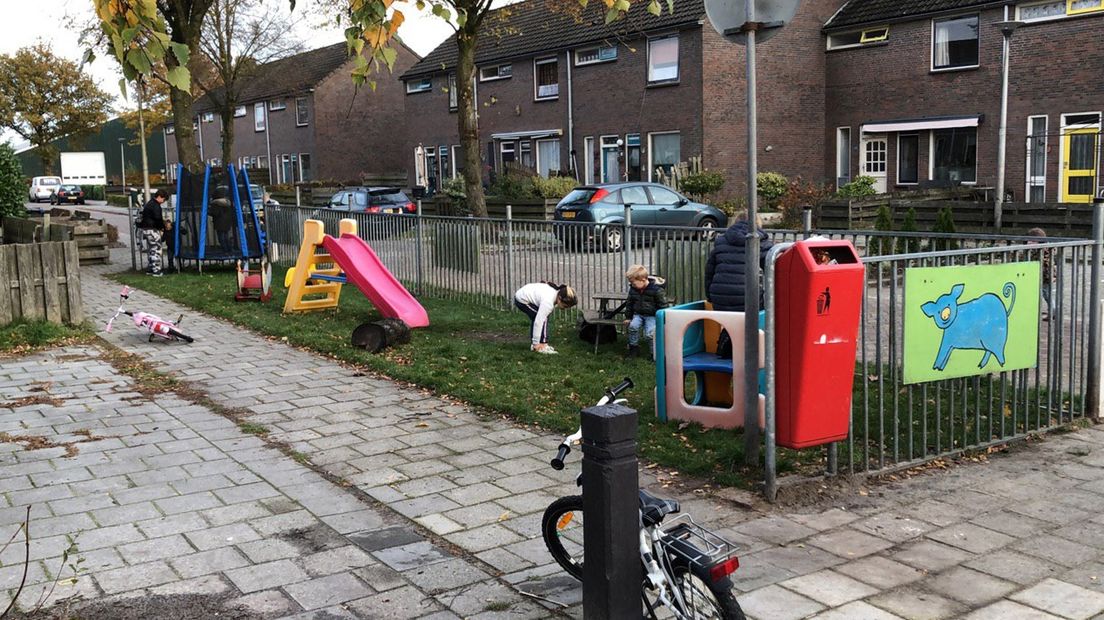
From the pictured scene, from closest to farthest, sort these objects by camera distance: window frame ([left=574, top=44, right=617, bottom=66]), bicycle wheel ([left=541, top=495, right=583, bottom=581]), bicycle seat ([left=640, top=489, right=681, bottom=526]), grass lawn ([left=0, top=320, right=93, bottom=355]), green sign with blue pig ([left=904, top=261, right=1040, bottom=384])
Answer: bicycle seat ([left=640, top=489, right=681, bottom=526])
bicycle wheel ([left=541, top=495, right=583, bottom=581])
green sign with blue pig ([left=904, top=261, right=1040, bottom=384])
grass lawn ([left=0, top=320, right=93, bottom=355])
window frame ([left=574, top=44, right=617, bottom=66])

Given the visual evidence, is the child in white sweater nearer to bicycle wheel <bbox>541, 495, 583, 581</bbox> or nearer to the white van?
bicycle wheel <bbox>541, 495, 583, 581</bbox>

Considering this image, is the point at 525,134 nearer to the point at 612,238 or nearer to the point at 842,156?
the point at 842,156

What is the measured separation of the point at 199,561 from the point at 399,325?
6.15 m

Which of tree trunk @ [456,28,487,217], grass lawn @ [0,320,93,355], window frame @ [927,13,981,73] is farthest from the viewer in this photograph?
window frame @ [927,13,981,73]

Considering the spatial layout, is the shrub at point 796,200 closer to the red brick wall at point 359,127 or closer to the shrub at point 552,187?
the shrub at point 552,187

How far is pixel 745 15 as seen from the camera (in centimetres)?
636

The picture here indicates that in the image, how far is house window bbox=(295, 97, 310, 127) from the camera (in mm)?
52312

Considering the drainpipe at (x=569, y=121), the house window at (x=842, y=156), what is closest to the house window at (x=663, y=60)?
the drainpipe at (x=569, y=121)

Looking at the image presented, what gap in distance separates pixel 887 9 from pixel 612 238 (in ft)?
70.1

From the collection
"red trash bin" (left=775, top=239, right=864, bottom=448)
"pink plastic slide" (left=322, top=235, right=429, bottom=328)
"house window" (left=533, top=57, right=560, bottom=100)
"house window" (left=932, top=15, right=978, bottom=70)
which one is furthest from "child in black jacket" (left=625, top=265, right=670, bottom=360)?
"house window" (left=533, top=57, right=560, bottom=100)

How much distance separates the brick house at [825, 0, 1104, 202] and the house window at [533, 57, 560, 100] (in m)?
9.30

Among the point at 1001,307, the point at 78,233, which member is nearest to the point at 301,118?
the point at 78,233

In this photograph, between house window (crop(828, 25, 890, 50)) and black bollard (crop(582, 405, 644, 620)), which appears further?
house window (crop(828, 25, 890, 50))

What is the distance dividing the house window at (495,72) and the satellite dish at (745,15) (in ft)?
107
